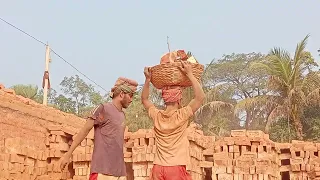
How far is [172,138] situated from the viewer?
4.32 metres

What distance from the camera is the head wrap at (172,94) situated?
14.6ft

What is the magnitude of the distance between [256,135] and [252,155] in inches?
18.7

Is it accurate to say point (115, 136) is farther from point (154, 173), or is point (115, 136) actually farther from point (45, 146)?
point (45, 146)

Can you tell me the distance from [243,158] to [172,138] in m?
7.23

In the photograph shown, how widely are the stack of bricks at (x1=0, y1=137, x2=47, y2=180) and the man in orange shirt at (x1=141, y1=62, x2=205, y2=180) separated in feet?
19.5

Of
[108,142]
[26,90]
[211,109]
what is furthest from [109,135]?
[26,90]

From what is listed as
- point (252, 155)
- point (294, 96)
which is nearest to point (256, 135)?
point (252, 155)

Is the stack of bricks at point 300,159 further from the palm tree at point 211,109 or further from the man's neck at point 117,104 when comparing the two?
the palm tree at point 211,109

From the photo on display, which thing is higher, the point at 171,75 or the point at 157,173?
the point at 171,75

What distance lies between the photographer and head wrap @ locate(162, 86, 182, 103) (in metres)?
4.45

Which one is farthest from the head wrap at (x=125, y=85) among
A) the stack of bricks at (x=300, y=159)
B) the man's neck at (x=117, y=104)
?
the stack of bricks at (x=300, y=159)

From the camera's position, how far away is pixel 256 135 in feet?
37.3

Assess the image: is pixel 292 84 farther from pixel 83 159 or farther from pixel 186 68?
pixel 186 68

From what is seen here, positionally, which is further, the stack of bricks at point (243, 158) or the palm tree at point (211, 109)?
the palm tree at point (211, 109)
